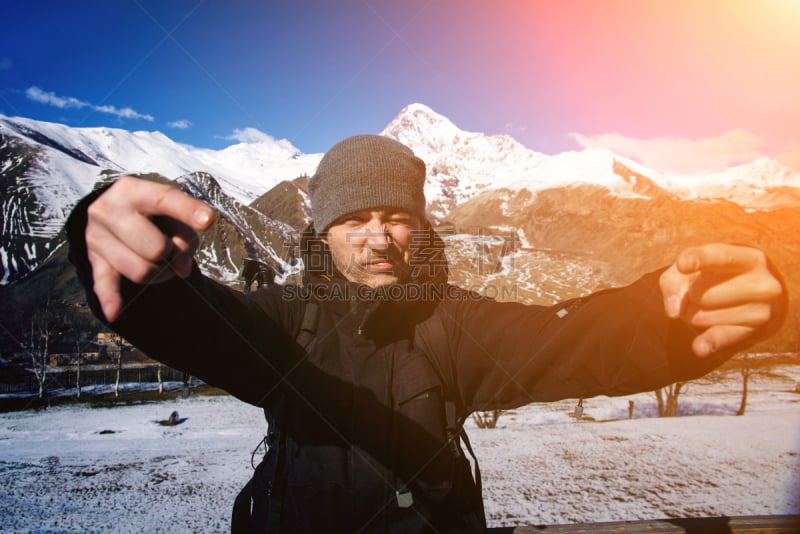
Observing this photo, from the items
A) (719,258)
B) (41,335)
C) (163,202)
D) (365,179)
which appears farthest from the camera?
(41,335)

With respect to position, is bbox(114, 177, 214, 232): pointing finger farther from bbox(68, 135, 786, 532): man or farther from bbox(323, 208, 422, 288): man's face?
bbox(323, 208, 422, 288): man's face

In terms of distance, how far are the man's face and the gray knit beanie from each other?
0.08 metres

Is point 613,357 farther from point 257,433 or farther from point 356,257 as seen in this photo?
point 257,433

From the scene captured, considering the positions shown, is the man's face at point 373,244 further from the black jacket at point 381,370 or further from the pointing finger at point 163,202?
the pointing finger at point 163,202

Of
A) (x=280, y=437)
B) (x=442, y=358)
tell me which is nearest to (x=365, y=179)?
(x=442, y=358)

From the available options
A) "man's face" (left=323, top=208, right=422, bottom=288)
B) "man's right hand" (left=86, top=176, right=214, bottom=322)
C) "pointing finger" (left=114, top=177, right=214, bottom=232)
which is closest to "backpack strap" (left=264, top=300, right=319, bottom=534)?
"man's face" (left=323, top=208, right=422, bottom=288)

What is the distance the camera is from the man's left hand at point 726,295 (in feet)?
4.68

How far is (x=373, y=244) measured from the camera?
9.56 ft

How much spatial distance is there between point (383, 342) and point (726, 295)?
5.68 ft

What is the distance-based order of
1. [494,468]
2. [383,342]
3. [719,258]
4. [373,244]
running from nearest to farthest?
[719,258] → [383,342] → [373,244] → [494,468]

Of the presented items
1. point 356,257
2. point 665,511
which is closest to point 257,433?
point 665,511

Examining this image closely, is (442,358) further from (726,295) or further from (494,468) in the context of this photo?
(494,468)

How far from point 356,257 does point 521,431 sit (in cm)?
4222

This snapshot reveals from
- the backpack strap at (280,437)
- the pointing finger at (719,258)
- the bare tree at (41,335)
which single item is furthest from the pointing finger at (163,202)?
the bare tree at (41,335)
